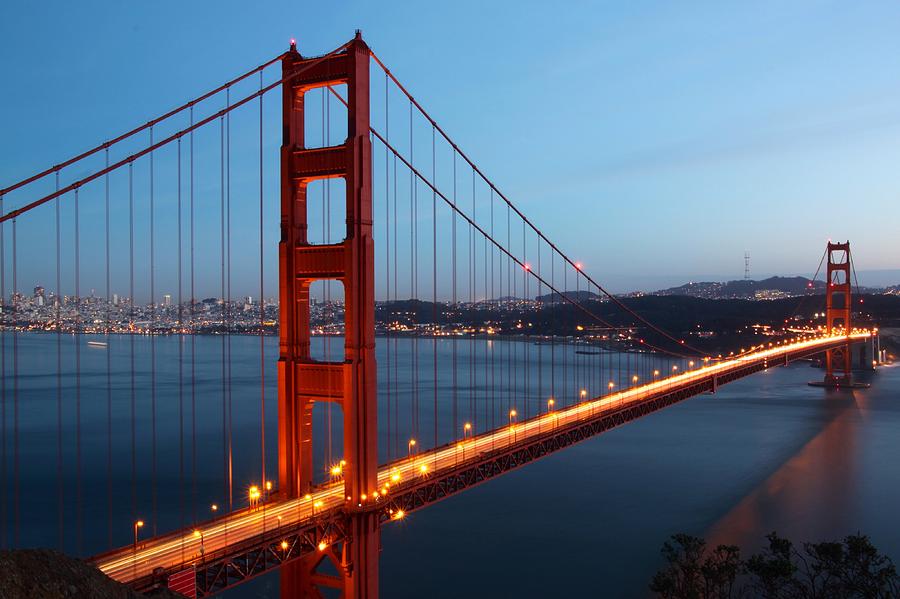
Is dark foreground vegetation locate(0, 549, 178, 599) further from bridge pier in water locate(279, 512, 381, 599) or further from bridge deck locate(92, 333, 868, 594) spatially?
bridge pier in water locate(279, 512, 381, 599)

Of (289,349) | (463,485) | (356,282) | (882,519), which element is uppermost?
(356,282)

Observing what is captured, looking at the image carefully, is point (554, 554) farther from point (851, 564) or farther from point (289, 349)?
point (289, 349)

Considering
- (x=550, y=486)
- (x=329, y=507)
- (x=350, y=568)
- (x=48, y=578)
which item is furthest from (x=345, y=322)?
(x=550, y=486)

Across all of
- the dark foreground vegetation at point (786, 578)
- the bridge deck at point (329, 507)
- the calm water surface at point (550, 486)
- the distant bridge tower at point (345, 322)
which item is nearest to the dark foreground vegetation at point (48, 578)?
the bridge deck at point (329, 507)

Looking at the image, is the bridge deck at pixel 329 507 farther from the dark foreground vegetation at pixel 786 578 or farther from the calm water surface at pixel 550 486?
the dark foreground vegetation at pixel 786 578

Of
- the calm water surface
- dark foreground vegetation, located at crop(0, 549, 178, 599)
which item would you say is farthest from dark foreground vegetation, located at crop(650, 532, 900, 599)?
dark foreground vegetation, located at crop(0, 549, 178, 599)

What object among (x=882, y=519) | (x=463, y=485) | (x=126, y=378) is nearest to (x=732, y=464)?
(x=882, y=519)
